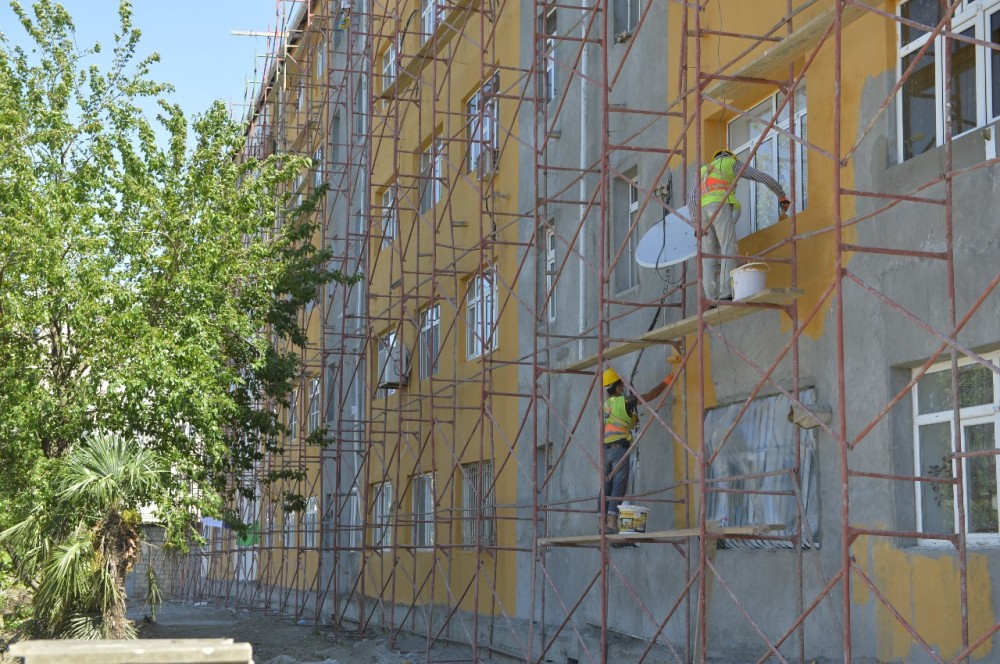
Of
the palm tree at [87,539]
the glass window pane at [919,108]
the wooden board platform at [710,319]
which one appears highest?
the glass window pane at [919,108]

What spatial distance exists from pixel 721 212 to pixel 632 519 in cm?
320

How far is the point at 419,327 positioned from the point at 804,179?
449 inches

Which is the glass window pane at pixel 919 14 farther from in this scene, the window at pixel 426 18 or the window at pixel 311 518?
the window at pixel 311 518

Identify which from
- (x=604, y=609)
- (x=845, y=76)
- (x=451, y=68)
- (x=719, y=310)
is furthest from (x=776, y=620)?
(x=451, y=68)

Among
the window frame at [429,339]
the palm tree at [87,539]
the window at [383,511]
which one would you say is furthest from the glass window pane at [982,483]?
the window at [383,511]

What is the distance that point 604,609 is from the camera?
12445 mm

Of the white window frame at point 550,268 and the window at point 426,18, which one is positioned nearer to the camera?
the white window frame at point 550,268

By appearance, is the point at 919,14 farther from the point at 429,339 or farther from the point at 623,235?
the point at 429,339

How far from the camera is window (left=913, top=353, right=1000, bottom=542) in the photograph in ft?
30.5

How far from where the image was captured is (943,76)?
10.0 meters

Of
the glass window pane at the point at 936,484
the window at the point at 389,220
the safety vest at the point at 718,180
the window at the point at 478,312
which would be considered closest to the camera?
the glass window pane at the point at 936,484

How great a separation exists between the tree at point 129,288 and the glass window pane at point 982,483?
37.2 ft

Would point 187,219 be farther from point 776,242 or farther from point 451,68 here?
point 776,242

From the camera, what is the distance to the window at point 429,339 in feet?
71.1
